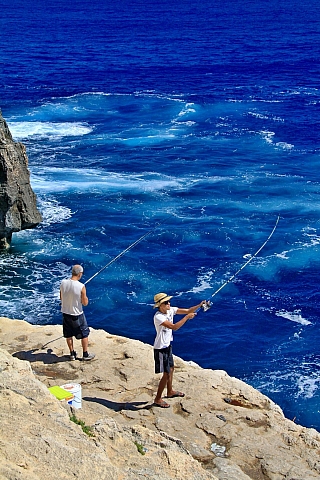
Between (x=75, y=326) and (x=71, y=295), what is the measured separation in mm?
586

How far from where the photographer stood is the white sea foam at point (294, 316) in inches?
816

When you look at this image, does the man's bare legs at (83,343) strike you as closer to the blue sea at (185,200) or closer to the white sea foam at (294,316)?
the blue sea at (185,200)

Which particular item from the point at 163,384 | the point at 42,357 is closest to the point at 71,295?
the point at 42,357

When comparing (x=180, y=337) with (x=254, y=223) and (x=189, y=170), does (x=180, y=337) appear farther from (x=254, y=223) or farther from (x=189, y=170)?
(x=189, y=170)

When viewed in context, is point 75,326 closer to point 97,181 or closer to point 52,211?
point 52,211

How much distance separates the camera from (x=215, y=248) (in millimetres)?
25391

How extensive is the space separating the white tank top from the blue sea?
6.24 meters

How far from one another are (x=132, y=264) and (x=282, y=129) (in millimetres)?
20752

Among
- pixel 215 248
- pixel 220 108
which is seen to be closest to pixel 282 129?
pixel 220 108

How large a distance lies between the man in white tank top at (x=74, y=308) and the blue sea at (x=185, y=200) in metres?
5.85

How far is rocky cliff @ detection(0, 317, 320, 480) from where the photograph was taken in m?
6.93

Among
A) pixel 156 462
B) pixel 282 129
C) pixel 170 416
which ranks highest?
pixel 156 462

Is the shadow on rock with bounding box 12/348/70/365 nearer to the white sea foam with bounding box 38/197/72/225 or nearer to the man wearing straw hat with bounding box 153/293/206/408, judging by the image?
the man wearing straw hat with bounding box 153/293/206/408

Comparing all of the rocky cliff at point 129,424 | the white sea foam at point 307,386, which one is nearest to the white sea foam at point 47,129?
the white sea foam at point 307,386
